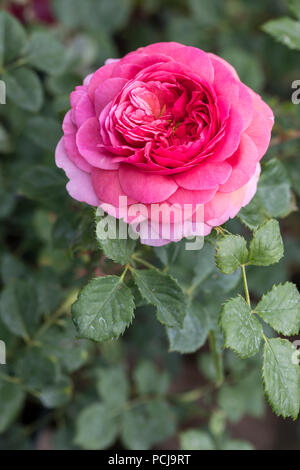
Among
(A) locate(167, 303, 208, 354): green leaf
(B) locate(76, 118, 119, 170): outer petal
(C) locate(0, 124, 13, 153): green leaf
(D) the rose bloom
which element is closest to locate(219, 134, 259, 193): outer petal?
(D) the rose bloom

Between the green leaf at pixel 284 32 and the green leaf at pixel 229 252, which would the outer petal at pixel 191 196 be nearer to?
the green leaf at pixel 229 252

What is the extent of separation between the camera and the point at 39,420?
97 centimetres

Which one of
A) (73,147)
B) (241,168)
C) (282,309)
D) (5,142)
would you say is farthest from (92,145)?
(5,142)

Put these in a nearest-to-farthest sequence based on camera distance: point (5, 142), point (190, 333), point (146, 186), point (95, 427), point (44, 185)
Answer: point (146, 186)
point (190, 333)
point (44, 185)
point (95, 427)
point (5, 142)

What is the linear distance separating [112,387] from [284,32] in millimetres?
696

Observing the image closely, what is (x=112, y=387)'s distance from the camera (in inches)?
36.1

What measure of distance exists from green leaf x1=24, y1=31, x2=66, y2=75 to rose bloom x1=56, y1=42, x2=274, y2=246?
33 cm

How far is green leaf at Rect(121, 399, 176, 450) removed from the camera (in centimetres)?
88

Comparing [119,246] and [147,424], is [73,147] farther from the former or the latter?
[147,424]

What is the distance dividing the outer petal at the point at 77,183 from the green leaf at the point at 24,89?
0.32 meters

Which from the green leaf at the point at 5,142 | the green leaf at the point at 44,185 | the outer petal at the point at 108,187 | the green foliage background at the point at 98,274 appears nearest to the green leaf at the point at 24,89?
the green foliage background at the point at 98,274

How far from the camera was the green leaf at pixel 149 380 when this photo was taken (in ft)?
3.12

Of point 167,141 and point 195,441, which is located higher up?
point 167,141
